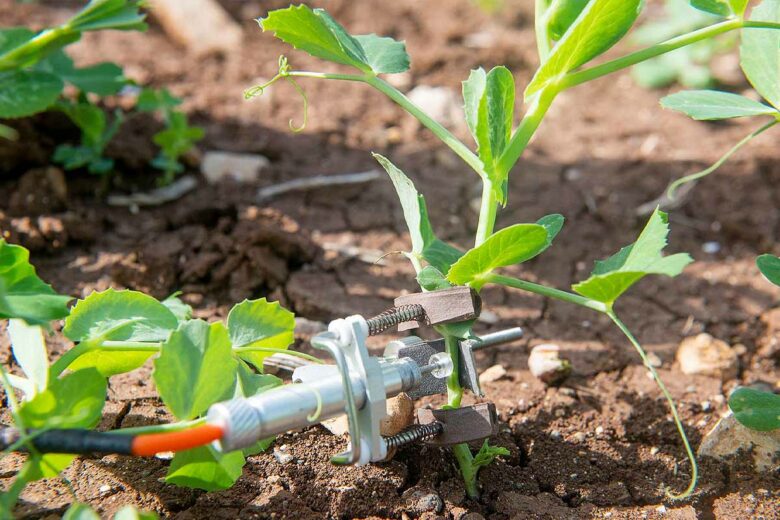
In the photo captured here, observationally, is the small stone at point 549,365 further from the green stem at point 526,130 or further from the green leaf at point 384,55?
the green leaf at point 384,55

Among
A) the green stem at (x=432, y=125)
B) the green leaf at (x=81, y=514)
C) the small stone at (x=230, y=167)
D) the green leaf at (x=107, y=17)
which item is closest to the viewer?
the green leaf at (x=81, y=514)

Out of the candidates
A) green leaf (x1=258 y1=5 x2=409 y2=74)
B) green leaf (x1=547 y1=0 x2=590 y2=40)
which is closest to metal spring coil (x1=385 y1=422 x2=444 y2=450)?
green leaf (x1=258 y1=5 x2=409 y2=74)

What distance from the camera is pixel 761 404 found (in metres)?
1.58

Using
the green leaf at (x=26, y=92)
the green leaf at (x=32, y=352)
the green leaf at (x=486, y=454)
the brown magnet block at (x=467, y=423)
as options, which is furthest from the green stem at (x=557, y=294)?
the green leaf at (x=26, y=92)

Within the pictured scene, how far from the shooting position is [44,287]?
52.3 inches

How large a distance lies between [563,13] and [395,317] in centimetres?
68

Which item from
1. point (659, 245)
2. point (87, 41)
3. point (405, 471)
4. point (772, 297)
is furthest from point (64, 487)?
point (87, 41)

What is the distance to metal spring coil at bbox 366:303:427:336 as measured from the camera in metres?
1.40

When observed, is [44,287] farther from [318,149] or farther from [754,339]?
[754,339]

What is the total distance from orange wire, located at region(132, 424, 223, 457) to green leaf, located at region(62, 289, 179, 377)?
284 millimetres

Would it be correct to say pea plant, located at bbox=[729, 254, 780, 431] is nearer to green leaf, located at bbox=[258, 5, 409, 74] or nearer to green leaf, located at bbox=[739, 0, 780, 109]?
green leaf, located at bbox=[739, 0, 780, 109]

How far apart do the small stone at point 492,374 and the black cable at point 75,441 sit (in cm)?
97

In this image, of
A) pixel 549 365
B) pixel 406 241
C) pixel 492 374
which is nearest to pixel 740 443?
pixel 549 365

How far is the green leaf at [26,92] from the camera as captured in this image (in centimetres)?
191
